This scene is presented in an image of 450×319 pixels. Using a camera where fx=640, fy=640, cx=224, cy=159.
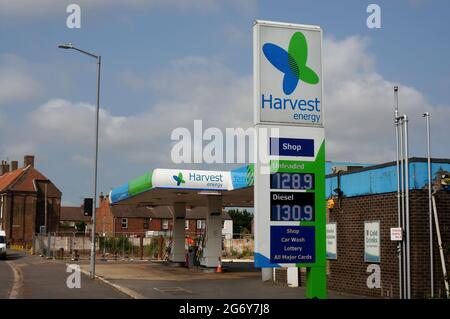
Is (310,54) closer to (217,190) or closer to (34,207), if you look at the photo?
(217,190)

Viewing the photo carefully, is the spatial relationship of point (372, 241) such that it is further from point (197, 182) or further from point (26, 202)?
point (26, 202)

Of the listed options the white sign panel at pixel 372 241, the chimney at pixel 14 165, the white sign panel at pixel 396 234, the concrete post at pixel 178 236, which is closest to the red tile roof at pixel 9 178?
the chimney at pixel 14 165

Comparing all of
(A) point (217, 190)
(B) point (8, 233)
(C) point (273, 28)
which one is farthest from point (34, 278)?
(B) point (8, 233)

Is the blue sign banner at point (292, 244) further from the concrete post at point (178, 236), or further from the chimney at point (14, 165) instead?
the chimney at point (14, 165)

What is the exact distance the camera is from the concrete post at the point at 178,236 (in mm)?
39438

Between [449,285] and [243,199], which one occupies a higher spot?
[243,199]

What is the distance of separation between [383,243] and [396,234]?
1.55m

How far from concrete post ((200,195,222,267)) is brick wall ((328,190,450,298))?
1309 centimetres

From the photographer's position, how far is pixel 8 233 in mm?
87562

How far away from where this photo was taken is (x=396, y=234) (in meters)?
16.6

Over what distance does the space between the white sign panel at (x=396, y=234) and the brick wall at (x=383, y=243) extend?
1.65 feet

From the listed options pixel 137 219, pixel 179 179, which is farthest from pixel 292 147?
pixel 137 219
